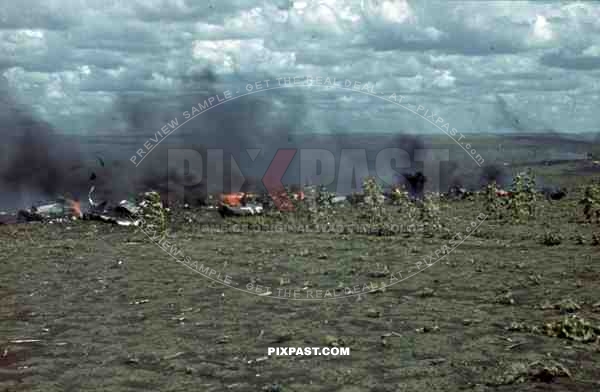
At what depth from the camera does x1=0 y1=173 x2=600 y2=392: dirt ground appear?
1630 cm

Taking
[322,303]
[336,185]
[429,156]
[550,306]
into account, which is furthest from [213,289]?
[429,156]

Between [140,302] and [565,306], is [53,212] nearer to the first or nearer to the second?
[140,302]

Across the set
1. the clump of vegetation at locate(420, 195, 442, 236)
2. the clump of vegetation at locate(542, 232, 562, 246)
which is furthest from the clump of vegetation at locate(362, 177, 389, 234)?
the clump of vegetation at locate(542, 232, 562, 246)

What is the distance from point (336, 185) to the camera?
82.2 meters

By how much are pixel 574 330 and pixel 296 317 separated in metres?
7.60

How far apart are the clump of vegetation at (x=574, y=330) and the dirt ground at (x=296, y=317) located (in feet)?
1.23

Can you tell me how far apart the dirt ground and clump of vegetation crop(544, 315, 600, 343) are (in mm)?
373

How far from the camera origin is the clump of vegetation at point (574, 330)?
1836 cm

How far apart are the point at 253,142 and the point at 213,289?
57582 millimetres

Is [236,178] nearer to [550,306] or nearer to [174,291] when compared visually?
[174,291]

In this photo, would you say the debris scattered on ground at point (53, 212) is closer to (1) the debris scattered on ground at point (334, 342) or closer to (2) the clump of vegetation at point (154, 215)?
(2) the clump of vegetation at point (154, 215)

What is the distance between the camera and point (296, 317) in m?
22.0

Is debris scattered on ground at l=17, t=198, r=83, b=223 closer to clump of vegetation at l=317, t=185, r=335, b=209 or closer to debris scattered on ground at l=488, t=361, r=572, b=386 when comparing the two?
clump of vegetation at l=317, t=185, r=335, b=209

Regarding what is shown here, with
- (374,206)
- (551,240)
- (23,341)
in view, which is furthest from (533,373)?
(374,206)
